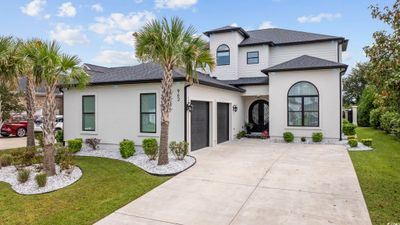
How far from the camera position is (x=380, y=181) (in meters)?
7.84

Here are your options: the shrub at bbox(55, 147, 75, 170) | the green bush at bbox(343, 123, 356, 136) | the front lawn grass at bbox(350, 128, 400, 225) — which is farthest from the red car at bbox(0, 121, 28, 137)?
the green bush at bbox(343, 123, 356, 136)

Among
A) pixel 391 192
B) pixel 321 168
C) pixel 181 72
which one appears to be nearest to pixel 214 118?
pixel 181 72

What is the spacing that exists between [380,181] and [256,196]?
151 inches

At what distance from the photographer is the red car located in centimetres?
2175

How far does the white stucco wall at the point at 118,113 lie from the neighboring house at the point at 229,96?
0.14 feet

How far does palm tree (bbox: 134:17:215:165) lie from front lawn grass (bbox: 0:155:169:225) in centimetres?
170

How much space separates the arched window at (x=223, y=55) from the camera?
20547 mm

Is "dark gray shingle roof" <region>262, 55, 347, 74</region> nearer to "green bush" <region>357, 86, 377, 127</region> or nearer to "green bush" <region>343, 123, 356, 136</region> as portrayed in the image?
"green bush" <region>343, 123, 356, 136</region>

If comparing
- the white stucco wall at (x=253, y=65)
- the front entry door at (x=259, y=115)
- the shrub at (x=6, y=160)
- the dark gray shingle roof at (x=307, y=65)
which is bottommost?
the shrub at (x=6, y=160)

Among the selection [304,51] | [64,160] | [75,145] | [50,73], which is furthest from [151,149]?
[304,51]

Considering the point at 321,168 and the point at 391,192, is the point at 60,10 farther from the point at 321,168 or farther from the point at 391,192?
the point at 391,192

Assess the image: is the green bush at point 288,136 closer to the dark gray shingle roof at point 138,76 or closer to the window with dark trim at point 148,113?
the dark gray shingle roof at point 138,76

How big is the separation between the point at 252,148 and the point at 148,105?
5.55m

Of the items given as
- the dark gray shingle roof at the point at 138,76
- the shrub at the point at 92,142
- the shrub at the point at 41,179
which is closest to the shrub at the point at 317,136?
the dark gray shingle roof at the point at 138,76
